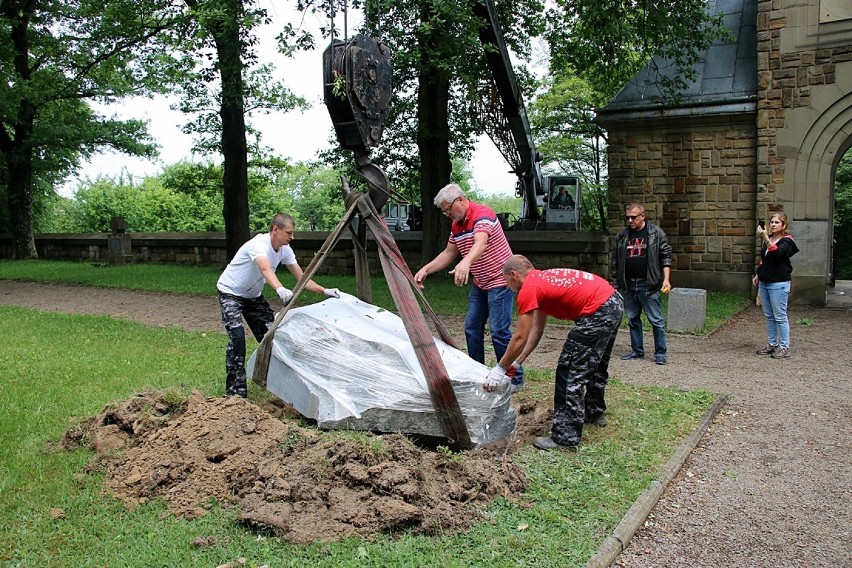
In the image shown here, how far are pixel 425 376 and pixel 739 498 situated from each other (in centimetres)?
198

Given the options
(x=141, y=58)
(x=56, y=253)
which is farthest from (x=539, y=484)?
(x=56, y=253)

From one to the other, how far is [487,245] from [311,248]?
1264 cm

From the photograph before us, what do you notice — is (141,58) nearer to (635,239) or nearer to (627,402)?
(635,239)

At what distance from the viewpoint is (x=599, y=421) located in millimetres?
5496

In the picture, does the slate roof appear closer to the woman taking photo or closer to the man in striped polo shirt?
the woman taking photo

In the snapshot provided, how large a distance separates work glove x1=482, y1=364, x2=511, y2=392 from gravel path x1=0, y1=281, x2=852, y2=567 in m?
1.15

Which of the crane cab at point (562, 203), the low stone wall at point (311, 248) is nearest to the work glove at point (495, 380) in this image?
the low stone wall at point (311, 248)

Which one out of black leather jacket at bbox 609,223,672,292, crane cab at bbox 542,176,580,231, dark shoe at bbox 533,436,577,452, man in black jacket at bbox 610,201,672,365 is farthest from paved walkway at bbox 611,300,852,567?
crane cab at bbox 542,176,580,231

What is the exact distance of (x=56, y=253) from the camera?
25.4 meters

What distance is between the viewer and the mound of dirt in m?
3.65

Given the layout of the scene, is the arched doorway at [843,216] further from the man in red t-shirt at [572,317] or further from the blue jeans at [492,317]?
the man in red t-shirt at [572,317]

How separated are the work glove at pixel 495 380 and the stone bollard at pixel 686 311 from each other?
6.09 meters

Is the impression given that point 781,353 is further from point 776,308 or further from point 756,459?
point 756,459

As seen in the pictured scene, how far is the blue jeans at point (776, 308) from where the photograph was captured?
8.17 m
